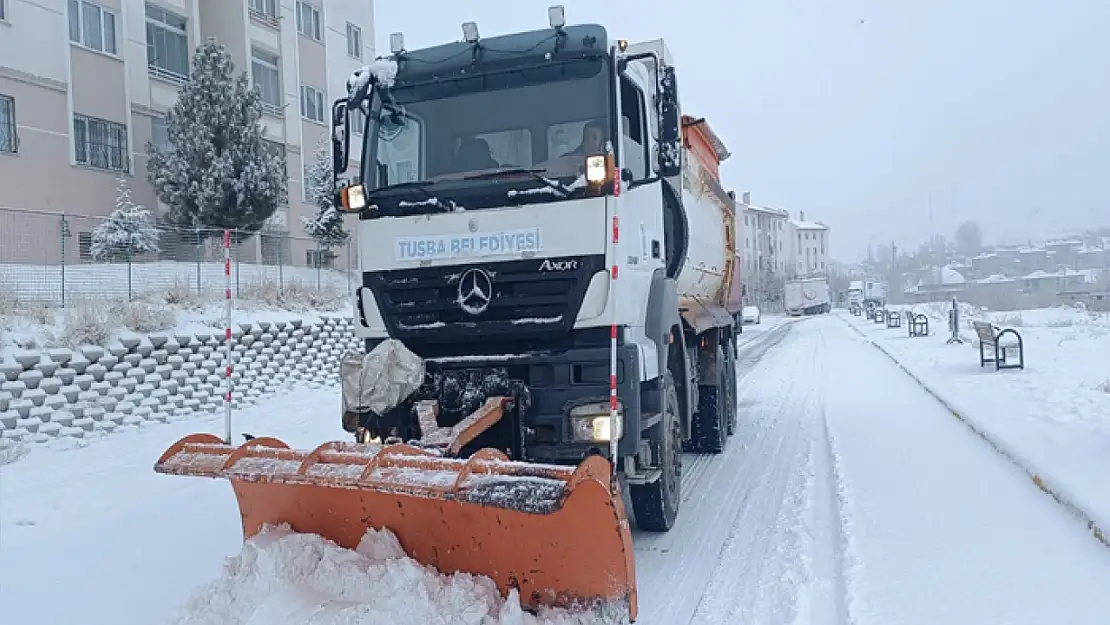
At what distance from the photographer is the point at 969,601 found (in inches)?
166

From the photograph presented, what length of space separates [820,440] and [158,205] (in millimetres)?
17221

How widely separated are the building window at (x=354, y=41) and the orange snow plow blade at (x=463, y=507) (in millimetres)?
27264

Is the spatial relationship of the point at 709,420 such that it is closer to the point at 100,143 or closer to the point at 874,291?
the point at 100,143

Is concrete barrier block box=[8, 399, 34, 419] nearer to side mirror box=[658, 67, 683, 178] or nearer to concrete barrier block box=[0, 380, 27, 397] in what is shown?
concrete barrier block box=[0, 380, 27, 397]

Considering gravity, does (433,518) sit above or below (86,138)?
below

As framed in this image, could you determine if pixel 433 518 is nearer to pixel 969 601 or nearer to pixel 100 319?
pixel 969 601

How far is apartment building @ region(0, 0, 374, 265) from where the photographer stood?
16.4 m

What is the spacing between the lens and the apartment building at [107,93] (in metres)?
16.4

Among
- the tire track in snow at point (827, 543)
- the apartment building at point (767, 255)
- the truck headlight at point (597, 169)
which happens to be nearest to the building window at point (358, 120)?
the truck headlight at point (597, 169)

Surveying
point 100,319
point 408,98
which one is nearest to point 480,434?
point 408,98

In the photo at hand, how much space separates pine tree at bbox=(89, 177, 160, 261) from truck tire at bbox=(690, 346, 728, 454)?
357 inches

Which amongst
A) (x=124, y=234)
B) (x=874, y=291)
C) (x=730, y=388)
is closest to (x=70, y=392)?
(x=124, y=234)

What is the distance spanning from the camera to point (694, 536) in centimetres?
576

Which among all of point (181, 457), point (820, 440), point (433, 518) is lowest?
point (820, 440)
